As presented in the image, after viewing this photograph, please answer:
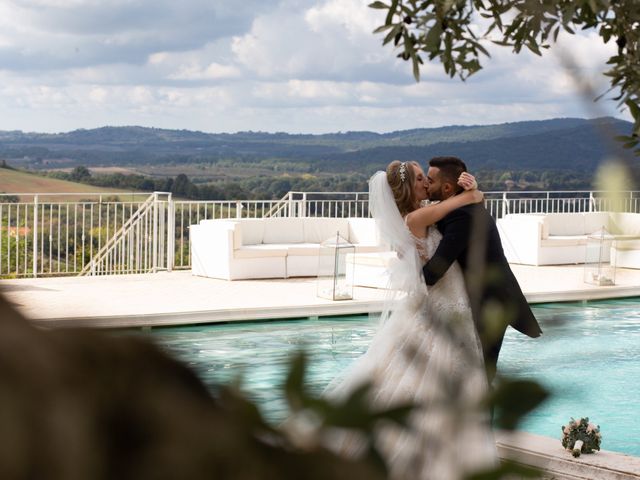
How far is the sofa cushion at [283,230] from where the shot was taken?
11.8 metres

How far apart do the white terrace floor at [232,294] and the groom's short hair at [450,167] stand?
370cm

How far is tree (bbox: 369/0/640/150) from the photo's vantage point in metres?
1.79

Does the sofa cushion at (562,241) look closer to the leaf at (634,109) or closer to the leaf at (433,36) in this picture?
the leaf at (433,36)

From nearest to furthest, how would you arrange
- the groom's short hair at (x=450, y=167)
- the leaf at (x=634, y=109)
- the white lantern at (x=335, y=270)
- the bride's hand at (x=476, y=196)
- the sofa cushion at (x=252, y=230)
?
the leaf at (x=634, y=109)
the bride's hand at (x=476, y=196)
the groom's short hair at (x=450, y=167)
the white lantern at (x=335, y=270)
the sofa cushion at (x=252, y=230)

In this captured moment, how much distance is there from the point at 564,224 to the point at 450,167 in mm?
10670

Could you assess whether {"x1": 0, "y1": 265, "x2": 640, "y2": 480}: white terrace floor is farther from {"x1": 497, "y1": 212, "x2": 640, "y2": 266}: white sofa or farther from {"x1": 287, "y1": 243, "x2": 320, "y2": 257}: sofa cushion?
{"x1": 497, "y1": 212, "x2": 640, "y2": 266}: white sofa

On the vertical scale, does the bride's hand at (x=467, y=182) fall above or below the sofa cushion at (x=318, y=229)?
above

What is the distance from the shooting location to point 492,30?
2.22m

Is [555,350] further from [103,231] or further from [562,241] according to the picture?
Answer: [103,231]

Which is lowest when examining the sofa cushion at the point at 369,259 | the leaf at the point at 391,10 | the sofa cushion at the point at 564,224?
the sofa cushion at the point at 369,259

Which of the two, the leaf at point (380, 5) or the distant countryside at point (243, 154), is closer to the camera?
the leaf at point (380, 5)

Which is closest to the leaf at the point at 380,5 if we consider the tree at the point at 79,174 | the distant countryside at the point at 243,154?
the distant countryside at the point at 243,154

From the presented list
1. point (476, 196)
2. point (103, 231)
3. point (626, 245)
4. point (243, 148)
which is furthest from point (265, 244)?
point (243, 148)

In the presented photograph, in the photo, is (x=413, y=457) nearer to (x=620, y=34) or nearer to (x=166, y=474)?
(x=166, y=474)
